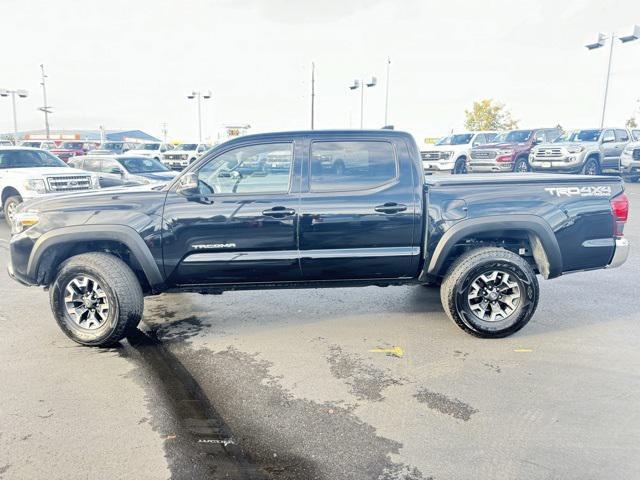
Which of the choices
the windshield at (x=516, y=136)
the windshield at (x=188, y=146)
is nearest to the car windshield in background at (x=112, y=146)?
the windshield at (x=188, y=146)

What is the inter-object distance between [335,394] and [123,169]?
39.8ft

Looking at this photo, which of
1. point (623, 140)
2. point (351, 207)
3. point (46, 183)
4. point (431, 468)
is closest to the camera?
point (431, 468)

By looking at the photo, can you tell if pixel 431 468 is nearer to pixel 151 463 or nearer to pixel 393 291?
pixel 151 463

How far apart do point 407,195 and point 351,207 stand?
51 centimetres

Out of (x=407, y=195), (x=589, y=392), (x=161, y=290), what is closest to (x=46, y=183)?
(x=161, y=290)

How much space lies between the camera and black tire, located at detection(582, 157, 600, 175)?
18413 mm

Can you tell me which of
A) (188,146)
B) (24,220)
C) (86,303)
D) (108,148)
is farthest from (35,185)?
(108,148)

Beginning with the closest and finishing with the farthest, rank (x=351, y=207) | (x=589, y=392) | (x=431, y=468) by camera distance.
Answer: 1. (x=431, y=468)
2. (x=589, y=392)
3. (x=351, y=207)

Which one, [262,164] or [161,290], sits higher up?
[262,164]

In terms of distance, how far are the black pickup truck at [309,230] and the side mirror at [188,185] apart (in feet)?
0.03

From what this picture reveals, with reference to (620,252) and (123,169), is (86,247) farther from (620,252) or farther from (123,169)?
(123,169)

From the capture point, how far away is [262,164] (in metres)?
4.58

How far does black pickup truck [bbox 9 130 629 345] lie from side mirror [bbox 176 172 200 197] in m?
0.01

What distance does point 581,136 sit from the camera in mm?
19406
